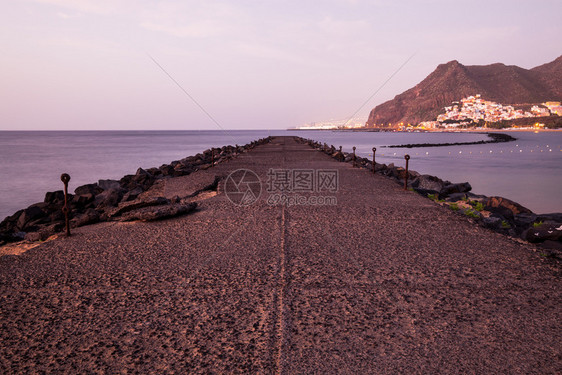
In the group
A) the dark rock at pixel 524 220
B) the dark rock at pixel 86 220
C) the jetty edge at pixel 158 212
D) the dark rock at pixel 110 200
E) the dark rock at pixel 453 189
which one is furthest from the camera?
the dark rock at pixel 453 189

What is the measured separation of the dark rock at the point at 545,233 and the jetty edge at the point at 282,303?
72cm

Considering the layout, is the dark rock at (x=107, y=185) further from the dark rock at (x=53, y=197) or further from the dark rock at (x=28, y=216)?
the dark rock at (x=28, y=216)

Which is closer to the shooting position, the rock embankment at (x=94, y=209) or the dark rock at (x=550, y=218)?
the rock embankment at (x=94, y=209)

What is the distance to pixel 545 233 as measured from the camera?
5973 millimetres

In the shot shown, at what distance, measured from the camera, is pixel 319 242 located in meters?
5.38

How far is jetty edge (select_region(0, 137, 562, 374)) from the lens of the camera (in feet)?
A: 8.63

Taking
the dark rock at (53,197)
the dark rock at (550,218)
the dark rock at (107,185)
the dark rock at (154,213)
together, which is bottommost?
the dark rock at (550,218)

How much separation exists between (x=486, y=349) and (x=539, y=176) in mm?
29022

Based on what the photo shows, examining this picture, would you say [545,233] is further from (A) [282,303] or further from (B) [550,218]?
(B) [550,218]

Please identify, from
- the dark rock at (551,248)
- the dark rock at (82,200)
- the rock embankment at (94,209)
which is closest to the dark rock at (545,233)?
the dark rock at (551,248)

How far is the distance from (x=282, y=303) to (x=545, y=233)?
15.2 feet

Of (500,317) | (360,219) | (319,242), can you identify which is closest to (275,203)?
(360,219)

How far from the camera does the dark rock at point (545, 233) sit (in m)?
5.86

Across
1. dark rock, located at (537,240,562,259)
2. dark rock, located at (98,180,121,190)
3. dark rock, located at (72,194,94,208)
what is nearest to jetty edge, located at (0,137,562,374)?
dark rock, located at (537,240,562,259)
